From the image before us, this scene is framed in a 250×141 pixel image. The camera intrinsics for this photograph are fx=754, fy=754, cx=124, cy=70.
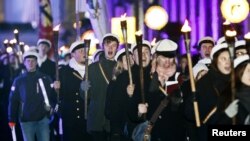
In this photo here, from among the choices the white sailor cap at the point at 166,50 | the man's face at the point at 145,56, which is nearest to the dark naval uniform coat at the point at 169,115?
the white sailor cap at the point at 166,50

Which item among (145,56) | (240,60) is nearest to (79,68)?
(145,56)

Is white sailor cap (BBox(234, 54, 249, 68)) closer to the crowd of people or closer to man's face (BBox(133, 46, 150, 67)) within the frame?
the crowd of people

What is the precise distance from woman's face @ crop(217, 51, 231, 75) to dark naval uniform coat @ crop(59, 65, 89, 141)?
148 inches

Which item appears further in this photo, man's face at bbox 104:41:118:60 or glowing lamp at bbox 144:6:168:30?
glowing lamp at bbox 144:6:168:30

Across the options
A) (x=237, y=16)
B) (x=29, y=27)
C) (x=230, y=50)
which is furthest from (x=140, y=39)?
(x=29, y=27)

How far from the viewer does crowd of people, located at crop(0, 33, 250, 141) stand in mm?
8281

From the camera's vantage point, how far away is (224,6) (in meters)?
14.4

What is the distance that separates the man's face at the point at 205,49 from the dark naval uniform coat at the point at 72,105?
201 centimetres

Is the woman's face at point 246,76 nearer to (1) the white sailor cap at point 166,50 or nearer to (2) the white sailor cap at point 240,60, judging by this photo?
(2) the white sailor cap at point 240,60

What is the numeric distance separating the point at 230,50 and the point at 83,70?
4.08 m

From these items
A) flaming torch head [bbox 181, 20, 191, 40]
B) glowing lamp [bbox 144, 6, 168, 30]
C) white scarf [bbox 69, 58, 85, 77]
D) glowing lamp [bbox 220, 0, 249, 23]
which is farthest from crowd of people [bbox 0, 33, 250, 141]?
glowing lamp [bbox 144, 6, 168, 30]

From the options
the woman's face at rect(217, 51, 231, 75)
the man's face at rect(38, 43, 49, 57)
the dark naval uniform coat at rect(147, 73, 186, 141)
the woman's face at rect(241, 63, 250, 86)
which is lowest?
the dark naval uniform coat at rect(147, 73, 186, 141)

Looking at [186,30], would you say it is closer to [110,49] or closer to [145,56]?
[145,56]

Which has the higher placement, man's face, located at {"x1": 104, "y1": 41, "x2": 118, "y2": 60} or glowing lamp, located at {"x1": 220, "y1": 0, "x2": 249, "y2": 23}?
glowing lamp, located at {"x1": 220, "y1": 0, "x2": 249, "y2": 23}
